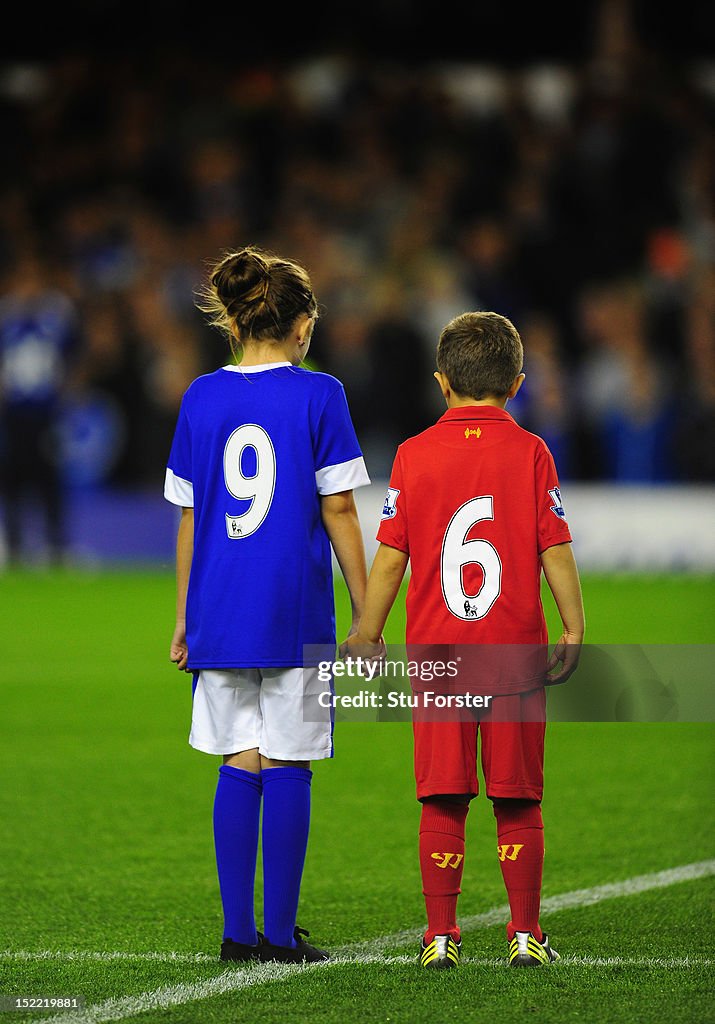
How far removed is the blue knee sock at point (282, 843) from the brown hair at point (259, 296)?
3.26ft

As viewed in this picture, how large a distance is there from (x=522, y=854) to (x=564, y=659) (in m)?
0.44

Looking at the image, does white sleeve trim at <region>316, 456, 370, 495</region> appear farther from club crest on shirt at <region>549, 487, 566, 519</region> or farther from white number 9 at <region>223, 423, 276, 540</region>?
club crest on shirt at <region>549, 487, 566, 519</region>

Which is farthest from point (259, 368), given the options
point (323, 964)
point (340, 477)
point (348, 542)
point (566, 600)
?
point (323, 964)

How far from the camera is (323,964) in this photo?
3.66 m

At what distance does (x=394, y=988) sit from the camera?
3.45 m

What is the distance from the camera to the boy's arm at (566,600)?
11.4 ft

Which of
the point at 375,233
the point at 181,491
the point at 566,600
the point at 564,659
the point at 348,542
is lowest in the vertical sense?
the point at 564,659

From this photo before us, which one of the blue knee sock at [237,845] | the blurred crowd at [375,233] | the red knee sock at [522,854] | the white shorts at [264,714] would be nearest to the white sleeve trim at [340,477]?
the white shorts at [264,714]

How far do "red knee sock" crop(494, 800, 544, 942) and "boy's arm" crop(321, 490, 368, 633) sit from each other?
1.78 feet

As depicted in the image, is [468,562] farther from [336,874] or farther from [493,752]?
[336,874]

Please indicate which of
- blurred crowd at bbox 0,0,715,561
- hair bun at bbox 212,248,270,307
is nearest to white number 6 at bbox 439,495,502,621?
hair bun at bbox 212,248,270,307

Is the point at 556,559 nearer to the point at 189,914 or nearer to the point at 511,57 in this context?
the point at 189,914

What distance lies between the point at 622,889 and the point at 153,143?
13948mm

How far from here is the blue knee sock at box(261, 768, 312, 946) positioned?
144 inches
